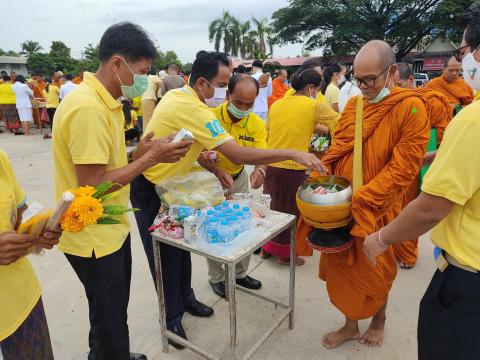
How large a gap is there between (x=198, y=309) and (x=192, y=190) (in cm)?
109

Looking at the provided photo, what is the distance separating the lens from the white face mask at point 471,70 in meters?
1.33

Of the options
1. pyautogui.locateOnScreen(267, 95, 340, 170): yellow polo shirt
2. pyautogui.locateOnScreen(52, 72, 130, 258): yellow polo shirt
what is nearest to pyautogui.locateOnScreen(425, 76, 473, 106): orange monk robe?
pyautogui.locateOnScreen(267, 95, 340, 170): yellow polo shirt

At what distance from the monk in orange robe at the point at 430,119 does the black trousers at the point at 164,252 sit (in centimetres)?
188

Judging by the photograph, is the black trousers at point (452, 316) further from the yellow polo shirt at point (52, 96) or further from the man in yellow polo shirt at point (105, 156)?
the yellow polo shirt at point (52, 96)

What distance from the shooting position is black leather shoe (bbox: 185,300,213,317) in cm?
279

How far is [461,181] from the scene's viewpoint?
3.84 feet

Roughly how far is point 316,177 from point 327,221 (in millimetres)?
324

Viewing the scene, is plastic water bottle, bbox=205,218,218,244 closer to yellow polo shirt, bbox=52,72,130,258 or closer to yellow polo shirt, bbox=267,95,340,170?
yellow polo shirt, bbox=52,72,130,258

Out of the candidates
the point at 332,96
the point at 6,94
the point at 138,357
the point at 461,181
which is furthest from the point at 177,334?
the point at 6,94

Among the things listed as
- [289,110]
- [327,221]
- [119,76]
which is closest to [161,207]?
[119,76]

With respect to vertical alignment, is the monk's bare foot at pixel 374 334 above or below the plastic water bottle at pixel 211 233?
below

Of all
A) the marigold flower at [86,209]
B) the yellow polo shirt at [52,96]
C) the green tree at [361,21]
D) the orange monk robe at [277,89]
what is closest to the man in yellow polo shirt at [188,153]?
the marigold flower at [86,209]

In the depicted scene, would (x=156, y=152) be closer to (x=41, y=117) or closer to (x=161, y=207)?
(x=161, y=207)

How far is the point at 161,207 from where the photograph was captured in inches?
93.3
